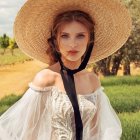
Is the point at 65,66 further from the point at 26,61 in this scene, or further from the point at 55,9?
the point at 26,61

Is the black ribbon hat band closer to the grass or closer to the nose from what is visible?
the nose

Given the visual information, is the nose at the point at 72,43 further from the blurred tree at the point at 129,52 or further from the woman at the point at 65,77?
the blurred tree at the point at 129,52

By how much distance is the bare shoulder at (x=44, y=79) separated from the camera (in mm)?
3586

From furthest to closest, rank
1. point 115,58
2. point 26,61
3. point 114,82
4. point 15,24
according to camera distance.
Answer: point 26,61 → point 115,58 → point 114,82 → point 15,24

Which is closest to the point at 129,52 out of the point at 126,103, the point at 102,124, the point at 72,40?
the point at 126,103

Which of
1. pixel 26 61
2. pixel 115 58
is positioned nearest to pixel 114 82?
pixel 115 58

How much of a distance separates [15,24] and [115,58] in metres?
23.3

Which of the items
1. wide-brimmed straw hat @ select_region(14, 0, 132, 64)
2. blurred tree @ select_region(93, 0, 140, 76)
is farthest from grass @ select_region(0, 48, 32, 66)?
wide-brimmed straw hat @ select_region(14, 0, 132, 64)

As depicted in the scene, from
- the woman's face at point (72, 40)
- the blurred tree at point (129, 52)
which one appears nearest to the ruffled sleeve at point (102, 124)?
the woman's face at point (72, 40)

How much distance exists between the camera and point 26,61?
180 feet

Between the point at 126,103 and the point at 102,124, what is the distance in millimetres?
8739

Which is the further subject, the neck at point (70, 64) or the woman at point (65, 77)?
the neck at point (70, 64)

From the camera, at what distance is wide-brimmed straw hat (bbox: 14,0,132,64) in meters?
3.69

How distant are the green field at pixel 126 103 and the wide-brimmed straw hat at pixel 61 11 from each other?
403cm
